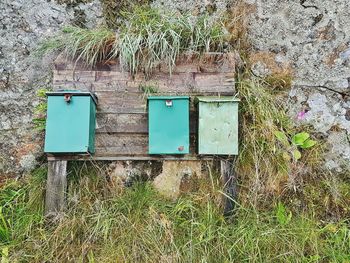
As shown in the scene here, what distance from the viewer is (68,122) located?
2.60 meters

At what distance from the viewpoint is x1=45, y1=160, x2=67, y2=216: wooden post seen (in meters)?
2.73

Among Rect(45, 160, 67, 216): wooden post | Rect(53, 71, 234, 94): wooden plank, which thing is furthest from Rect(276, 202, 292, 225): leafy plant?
Rect(45, 160, 67, 216): wooden post

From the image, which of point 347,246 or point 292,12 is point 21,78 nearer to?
point 292,12

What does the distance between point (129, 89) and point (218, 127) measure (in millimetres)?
693

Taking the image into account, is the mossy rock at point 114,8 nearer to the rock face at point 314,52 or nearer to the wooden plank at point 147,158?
the rock face at point 314,52

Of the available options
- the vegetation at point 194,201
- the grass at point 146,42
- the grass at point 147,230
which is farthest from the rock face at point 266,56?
the grass at point 147,230

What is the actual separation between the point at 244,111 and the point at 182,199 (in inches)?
30.3

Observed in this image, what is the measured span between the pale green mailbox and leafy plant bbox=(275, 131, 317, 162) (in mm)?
366

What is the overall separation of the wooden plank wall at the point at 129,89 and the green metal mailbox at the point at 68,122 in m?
0.23

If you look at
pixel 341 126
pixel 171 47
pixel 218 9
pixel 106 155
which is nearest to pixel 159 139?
pixel 106 155

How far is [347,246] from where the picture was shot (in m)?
2.66

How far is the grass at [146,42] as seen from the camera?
2783 mm

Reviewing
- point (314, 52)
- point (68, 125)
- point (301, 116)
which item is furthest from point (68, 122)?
point (314, 52)

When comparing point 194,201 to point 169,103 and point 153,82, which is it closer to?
point 169,103
